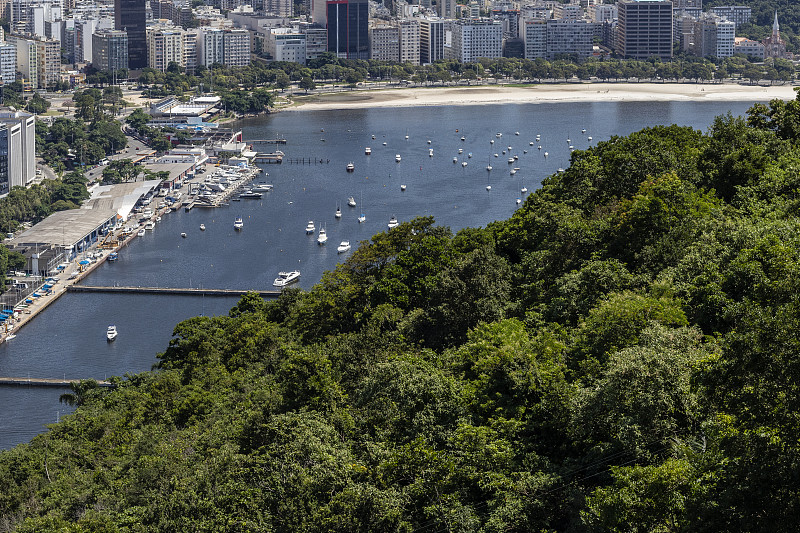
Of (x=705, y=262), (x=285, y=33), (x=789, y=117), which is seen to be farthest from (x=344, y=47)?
(x=705, y=262)

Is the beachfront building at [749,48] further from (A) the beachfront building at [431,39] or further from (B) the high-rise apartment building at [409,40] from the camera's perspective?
(B) the high-rise apartment building at [409,40]

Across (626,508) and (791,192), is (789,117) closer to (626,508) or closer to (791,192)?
(791,192)

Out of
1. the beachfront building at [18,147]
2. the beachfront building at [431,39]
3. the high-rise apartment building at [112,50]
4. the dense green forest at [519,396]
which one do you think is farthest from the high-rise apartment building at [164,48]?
the dense green forest at [519,396]

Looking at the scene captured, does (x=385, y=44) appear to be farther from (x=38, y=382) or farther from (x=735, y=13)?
(x=38, y=382)

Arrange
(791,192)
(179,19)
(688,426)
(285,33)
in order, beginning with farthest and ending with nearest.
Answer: (179,19), (285,33), (791,192), (688,426)

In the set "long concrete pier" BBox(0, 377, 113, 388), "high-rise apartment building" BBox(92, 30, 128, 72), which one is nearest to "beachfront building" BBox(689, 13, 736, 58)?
"high-rise apartment building" BBox(92, 30, 128, 72)

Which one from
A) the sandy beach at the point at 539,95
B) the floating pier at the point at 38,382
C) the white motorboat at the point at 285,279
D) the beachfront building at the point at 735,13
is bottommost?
the floating pier at the point at 38,382

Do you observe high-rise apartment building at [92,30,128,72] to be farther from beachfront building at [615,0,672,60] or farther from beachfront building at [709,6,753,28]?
beachfront building at [709,6,753,28]
